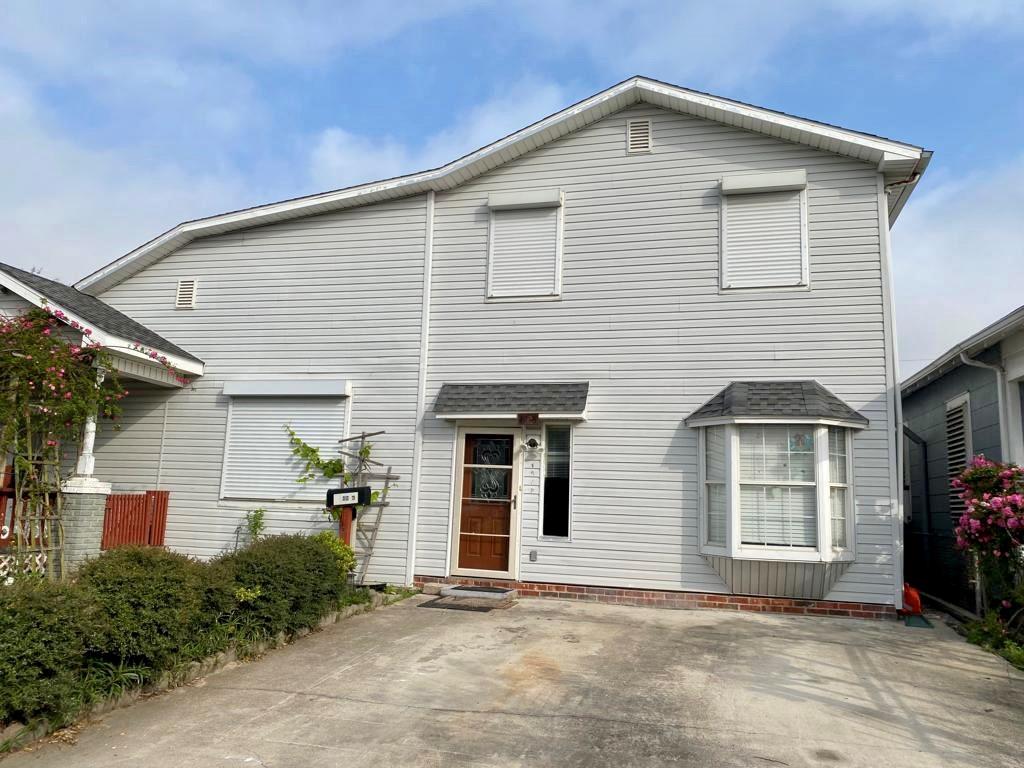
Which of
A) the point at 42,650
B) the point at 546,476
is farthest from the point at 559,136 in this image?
the point at 42,650

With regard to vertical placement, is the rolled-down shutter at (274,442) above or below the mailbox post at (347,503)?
above

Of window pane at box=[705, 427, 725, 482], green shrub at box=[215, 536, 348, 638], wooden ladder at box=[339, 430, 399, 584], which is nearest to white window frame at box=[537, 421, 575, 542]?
window pane at box=[705, 427, 725, 482]

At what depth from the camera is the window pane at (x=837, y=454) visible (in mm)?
9039

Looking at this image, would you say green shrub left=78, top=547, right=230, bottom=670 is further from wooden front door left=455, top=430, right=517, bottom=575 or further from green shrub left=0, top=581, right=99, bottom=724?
wooden front door left=455, top=430, right=517, bottom=575

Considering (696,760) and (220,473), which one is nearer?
(696,760)

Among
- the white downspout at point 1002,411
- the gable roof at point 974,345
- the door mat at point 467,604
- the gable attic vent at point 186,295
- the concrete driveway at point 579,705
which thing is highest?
the gable attic vent at point 186,295

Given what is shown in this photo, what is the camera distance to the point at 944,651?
7.22 meters

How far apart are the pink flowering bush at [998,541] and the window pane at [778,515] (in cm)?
157

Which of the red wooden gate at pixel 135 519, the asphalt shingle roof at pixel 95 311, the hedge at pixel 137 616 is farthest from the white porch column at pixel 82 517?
the hedge at pixel 137 616

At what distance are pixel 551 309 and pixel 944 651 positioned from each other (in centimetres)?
607

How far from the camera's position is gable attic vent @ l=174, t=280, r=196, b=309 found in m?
12.0

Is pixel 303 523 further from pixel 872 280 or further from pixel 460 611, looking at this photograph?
pixel 872 280

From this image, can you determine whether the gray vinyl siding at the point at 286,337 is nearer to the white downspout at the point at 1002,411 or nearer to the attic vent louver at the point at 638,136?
the attic vent louver at the point at 638,136

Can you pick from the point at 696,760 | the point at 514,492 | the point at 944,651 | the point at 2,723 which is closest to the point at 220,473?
the point at 514,492
